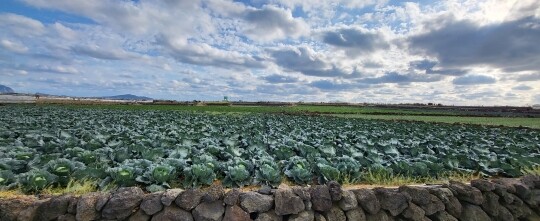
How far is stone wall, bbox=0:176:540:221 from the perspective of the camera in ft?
17.0

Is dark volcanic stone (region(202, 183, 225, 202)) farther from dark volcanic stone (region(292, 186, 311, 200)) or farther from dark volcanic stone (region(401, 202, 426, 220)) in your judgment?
dark volcanic stone (region(401, 202, 426, 220))

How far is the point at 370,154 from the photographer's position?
30.4 feet

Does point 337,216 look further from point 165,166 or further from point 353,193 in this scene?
point 165,166

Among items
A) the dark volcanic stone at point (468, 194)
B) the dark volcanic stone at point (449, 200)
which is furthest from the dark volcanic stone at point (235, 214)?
the dark volcanic stone at point (468, 194)

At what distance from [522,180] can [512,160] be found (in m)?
2.96

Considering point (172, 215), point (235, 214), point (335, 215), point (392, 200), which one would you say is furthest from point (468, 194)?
point (172, 215)

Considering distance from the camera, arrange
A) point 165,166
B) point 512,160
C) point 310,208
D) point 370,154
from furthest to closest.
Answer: point 512,160, point 370,154, point 165,166, point 310,208

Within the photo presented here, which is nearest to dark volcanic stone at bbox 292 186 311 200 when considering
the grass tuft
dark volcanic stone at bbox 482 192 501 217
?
the grass tuft

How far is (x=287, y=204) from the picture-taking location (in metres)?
5.62

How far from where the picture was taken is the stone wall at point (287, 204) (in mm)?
5195

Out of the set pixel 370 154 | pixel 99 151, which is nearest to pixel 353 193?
pixel 370 154

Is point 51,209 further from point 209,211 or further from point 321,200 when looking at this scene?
point 321,200

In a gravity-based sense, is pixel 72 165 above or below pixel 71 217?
above

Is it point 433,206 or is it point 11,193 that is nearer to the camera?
point 11,193
